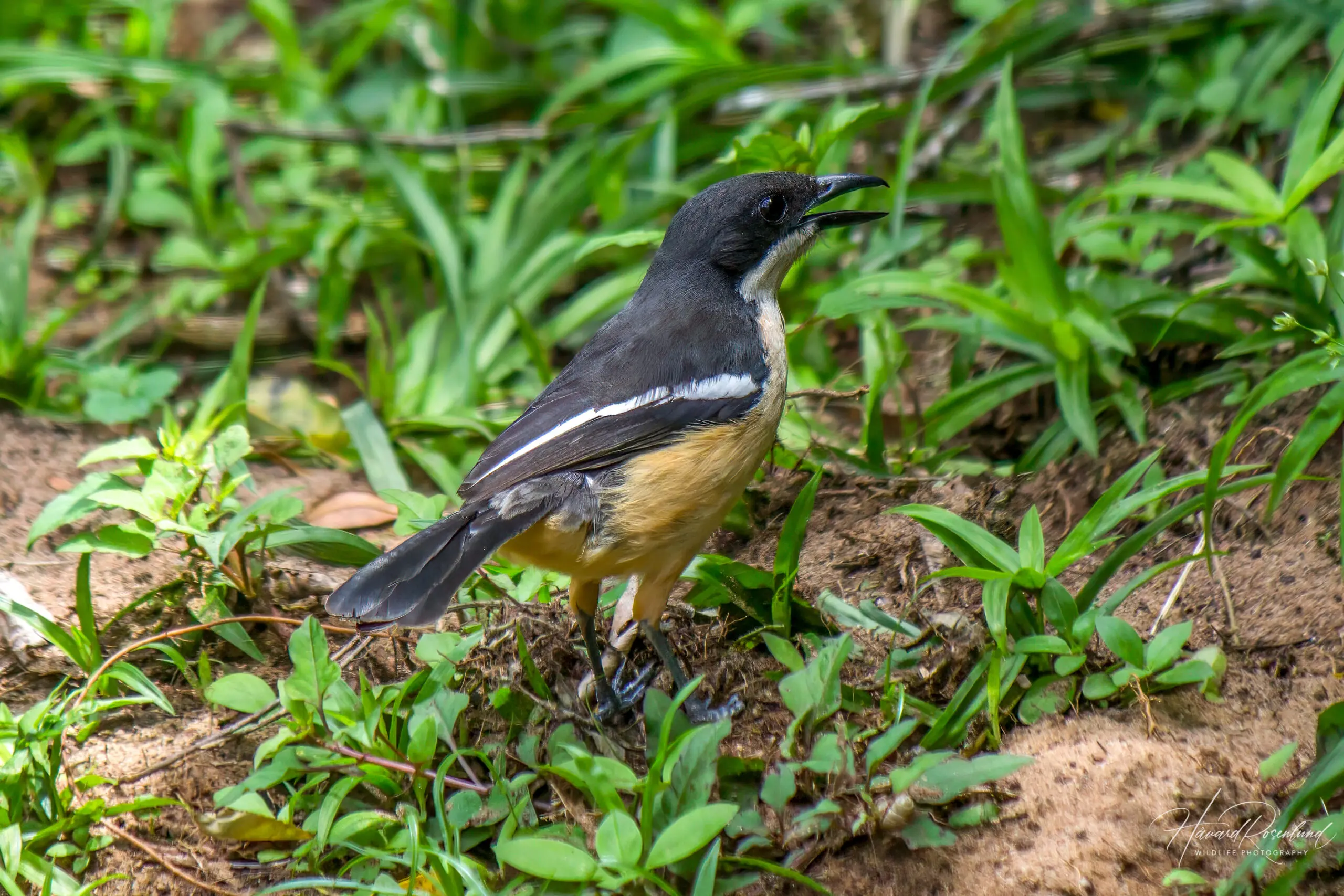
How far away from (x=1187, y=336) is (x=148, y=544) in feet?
12.4

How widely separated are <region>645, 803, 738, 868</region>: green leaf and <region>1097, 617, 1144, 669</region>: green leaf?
1.13 metres

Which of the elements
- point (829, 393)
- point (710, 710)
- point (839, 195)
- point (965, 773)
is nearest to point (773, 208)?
point (839, 195)

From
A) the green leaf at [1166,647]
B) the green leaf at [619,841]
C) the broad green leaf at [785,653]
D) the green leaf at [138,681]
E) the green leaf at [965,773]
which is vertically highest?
the green leaf at [1166,647]

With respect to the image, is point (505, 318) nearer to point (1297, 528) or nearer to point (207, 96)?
point (207, 96)

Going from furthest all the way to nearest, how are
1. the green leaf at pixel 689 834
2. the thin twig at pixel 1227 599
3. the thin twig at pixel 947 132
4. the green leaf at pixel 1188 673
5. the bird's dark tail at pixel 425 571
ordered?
the thin twig at pixel 947 132, the thin twig at pixel 1227 599, the bird's dark tail at pixel 425 571, the green leaf at pixel 1188 673, the green leaf at pixel 689 834

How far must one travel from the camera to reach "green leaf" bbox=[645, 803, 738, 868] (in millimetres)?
2818

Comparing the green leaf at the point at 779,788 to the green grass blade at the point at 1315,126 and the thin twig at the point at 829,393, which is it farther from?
the green grass blade at the point at 1315,126

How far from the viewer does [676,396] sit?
3.91 m

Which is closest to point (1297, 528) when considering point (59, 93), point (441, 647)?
point (441, 647)

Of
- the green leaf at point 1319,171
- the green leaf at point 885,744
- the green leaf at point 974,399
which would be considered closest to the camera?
the green leaf at point 885,744

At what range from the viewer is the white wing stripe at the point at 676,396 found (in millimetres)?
3863

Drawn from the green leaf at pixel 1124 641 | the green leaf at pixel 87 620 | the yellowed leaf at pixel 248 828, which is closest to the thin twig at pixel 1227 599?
the green leaf at pixel 1124 641

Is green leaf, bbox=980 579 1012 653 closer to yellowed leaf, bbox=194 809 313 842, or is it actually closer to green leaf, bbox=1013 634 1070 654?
green leaf, bbox=1013 634 1070 654

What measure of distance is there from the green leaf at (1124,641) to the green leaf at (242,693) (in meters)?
2.30
